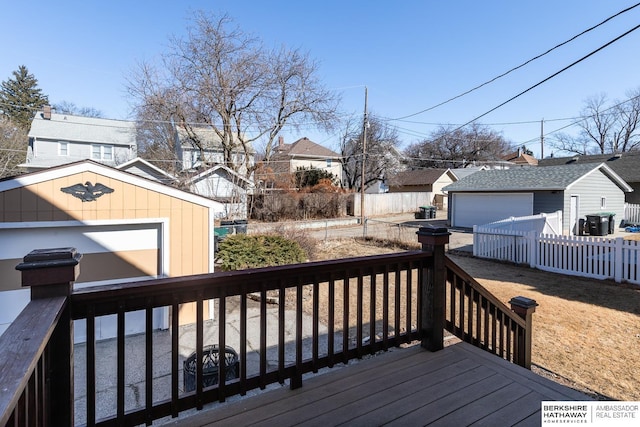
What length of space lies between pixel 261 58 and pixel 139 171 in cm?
943

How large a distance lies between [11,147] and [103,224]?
849 inches

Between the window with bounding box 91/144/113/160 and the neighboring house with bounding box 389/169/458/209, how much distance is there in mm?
22747

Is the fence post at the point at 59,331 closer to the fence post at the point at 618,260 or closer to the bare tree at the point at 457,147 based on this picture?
the fence post at the point at 618,260

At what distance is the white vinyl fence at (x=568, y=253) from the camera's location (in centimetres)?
693

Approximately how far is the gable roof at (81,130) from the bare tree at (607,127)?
116ft

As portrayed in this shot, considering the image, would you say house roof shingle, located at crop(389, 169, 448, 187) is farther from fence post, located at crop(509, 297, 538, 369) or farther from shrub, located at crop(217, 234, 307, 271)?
fence post, located at crop(509, 297, 538, 369)

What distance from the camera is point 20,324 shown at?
1112mm

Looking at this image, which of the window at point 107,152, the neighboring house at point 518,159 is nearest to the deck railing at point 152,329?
the window at point 107,152

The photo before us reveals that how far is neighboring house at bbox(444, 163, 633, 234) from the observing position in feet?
46.1

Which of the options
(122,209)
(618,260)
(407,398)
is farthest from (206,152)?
(407,398)

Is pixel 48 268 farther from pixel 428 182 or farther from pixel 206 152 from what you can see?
pixel 428 182

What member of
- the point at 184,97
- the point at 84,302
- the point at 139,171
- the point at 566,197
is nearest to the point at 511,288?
the point at 84,302

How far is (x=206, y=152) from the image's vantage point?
66.6 feet

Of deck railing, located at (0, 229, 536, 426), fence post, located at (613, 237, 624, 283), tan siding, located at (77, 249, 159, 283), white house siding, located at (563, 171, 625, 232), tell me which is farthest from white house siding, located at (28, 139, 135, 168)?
white house siding, located at (563, 171, 625, 232)
